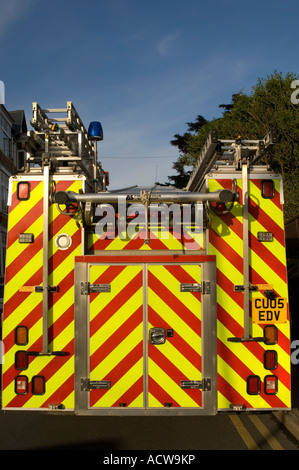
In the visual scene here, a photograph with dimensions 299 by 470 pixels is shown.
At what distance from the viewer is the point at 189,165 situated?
132 ft

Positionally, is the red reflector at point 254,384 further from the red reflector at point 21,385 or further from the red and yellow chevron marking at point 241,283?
the red reflector at point 21,385

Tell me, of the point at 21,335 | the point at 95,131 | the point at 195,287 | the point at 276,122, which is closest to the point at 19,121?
the point at 276,122

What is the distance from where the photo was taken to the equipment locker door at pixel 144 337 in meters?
4.96

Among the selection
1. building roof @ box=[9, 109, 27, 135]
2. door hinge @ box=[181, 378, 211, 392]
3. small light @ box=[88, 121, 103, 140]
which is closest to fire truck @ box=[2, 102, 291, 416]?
door hinge @ box=[181, 378, 211, 392]

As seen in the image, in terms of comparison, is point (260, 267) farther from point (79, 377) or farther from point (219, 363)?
point (79, 377)

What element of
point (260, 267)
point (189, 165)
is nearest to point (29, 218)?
point (260, 267)

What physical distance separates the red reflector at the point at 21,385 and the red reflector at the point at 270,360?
94.8 inches

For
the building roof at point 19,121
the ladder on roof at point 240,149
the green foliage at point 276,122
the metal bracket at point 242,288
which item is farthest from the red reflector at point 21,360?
the building roof at point 19,121

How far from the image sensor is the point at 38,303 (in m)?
5.20

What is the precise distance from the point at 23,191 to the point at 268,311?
2.80m

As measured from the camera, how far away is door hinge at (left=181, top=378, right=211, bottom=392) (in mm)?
4918

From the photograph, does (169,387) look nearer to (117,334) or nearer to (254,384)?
(117,334)

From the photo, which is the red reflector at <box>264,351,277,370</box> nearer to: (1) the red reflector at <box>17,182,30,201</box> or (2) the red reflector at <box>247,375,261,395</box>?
(2) the red reflector at <box>247,375,261,395</box>

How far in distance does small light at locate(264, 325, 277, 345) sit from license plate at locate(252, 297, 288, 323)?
6 cm
